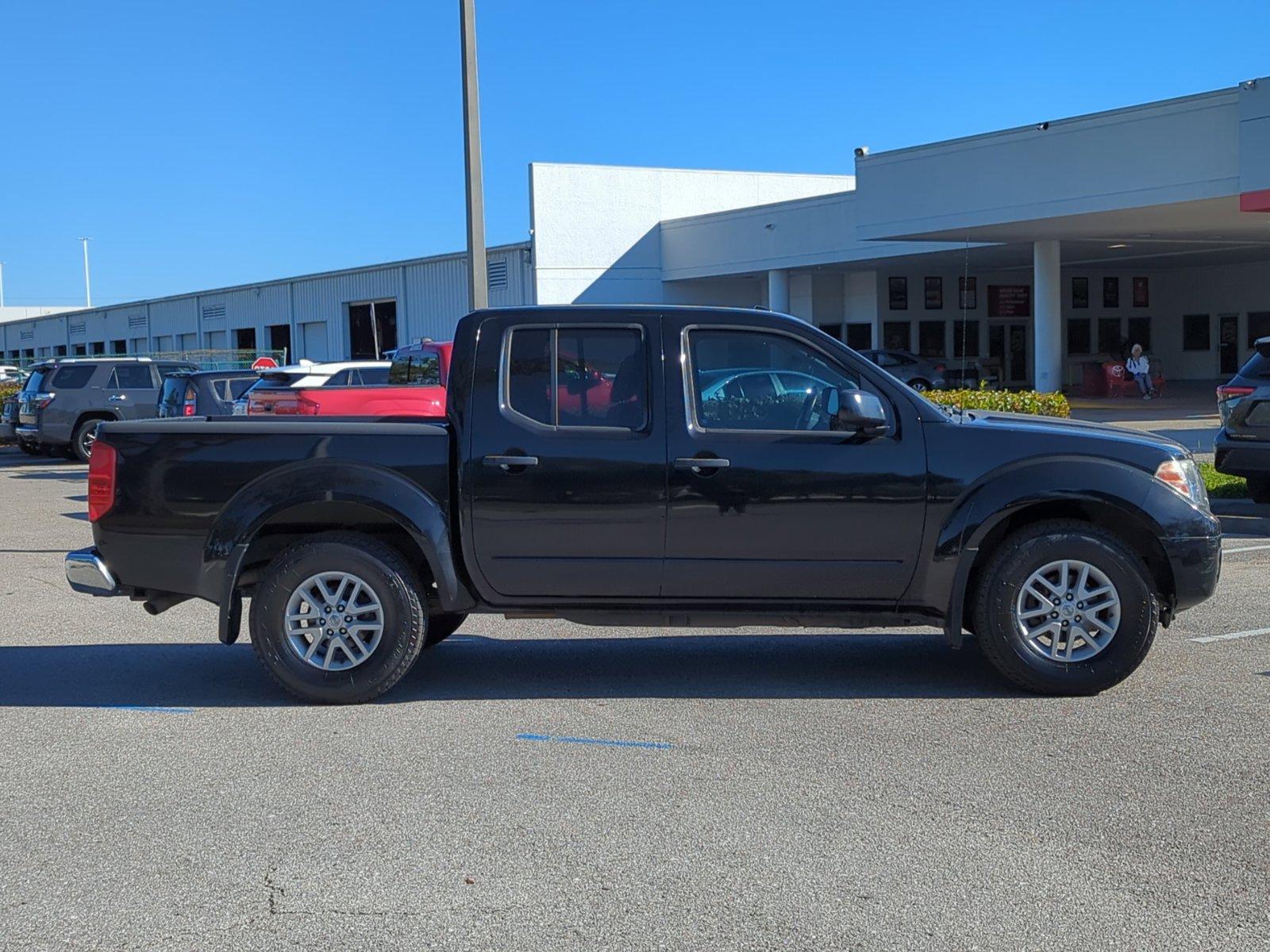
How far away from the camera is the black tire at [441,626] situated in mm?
8000

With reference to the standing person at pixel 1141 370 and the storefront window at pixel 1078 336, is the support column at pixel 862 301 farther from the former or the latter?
the standing person at pixel 1141 370

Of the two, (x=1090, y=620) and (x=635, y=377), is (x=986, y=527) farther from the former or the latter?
(x=635, y=377)

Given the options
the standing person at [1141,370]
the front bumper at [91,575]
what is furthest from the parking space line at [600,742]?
the standing person at [1141,370]

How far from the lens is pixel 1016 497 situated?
6754 mm

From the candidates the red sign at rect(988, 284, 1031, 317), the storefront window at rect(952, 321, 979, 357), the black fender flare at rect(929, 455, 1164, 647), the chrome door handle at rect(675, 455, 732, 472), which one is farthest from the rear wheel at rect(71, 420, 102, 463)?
the red sign at rect(988, 284, 1031, 317)

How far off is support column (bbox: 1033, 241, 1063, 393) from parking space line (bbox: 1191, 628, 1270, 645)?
78.4ft

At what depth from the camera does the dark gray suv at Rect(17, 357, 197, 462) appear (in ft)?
81.0

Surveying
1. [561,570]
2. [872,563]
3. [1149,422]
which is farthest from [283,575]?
[1149,422]

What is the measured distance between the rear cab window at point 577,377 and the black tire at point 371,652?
3.40ft

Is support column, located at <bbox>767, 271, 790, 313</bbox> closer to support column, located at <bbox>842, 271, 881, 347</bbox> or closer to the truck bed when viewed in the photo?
support column, located at <bbox>842, 271, 881, 347</bbox>

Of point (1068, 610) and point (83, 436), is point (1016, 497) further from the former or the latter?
point (83, 436)

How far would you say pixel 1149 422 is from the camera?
1022 inches

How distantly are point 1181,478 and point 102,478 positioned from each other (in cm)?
539

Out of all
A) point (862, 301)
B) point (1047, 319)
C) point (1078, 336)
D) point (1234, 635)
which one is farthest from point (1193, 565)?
point (1078, 336)
